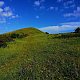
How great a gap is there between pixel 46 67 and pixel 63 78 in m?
3.38

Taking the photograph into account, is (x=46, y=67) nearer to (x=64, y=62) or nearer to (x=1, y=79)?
(x=64, y=62)

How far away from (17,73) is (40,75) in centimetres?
203

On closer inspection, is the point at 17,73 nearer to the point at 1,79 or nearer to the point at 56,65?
the point at 1,79

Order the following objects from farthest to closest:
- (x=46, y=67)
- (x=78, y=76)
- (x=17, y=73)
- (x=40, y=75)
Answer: (x=46, y=67) → (x=17, y=73) → (x=40, y=75) → (x=78, y=76)

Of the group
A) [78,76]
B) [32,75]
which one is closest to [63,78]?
[78,76]

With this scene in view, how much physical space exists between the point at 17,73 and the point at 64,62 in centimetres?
434

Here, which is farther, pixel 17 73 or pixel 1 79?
pixel 17 73

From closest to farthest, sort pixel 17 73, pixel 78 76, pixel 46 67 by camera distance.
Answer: pixel 78 76 → pixel 17 73 → pixel 46 67

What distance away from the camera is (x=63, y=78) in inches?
515

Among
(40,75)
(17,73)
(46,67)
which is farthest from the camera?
(46,67)

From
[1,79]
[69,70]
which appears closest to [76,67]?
[69,70]

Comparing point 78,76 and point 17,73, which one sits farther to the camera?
point 17,73

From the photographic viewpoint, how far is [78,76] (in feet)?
42.9

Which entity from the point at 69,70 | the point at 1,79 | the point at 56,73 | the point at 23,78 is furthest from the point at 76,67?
the point at 1,79
